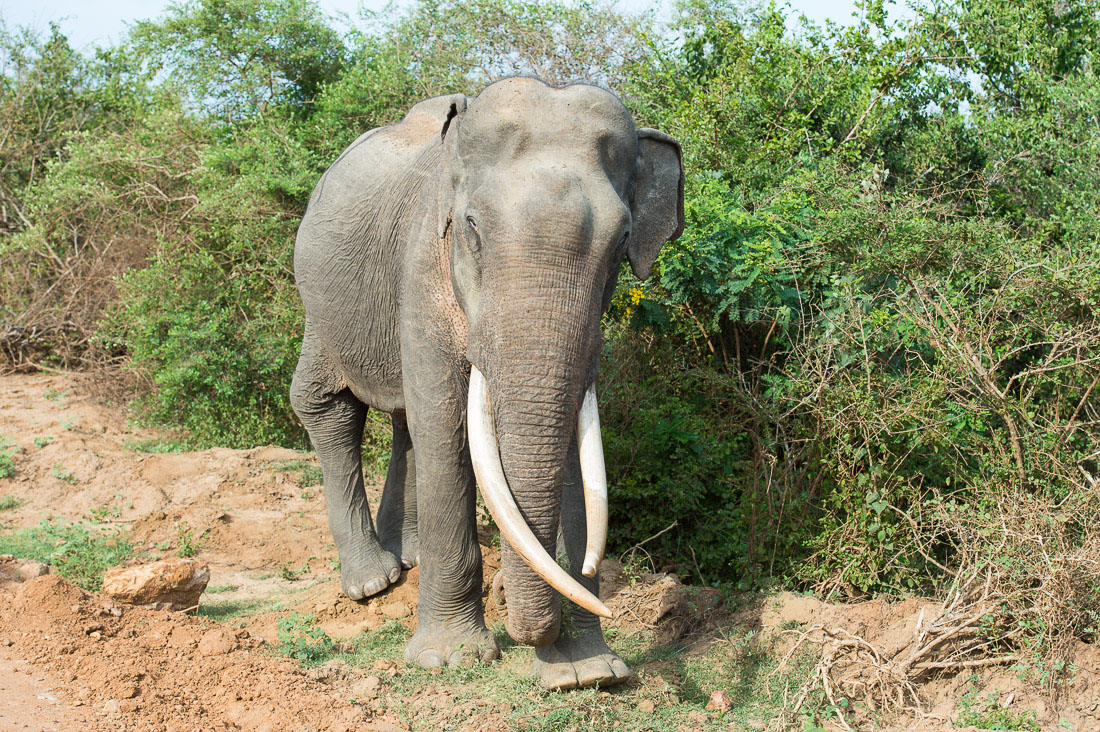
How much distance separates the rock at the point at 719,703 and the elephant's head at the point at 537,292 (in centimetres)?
89

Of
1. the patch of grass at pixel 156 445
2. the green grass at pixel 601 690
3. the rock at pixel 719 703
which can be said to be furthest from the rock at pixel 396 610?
the patch of grass at pixel 156 445

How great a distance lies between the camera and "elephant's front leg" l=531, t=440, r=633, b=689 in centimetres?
472

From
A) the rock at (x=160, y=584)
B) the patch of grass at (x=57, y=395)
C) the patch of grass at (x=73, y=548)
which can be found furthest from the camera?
the patch of grass at (x=57, y=395)

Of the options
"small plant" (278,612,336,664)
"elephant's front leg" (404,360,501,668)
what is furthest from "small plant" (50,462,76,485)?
"elephant's front leg" (404,360,501,668)

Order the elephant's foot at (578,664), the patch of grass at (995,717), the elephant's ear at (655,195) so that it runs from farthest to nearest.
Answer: the elephant's ear at (655,195) < the elephant's foot at (578,664) < the patch of grass at (995,717)

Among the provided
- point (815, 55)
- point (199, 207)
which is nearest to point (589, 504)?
point (815, 55)

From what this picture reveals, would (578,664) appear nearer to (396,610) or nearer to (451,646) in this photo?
(451,646)

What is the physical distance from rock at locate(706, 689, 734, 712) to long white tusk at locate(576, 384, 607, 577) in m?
1.12

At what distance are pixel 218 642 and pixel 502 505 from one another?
1838mm

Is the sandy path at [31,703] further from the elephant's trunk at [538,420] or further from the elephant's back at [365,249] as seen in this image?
the elephant's back at [365,249]

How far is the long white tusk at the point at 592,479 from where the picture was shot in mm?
4062

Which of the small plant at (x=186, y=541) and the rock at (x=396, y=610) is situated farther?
the small plant at (x=186, y=541)

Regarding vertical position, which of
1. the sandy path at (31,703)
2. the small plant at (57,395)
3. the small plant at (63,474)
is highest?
the sandy path at (31,703)

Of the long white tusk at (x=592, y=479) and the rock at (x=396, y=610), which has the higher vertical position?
the long white tusk at (x=592, y=479)
